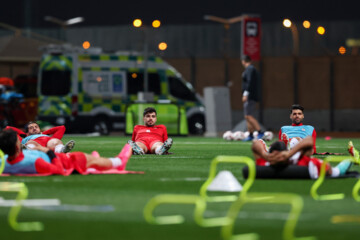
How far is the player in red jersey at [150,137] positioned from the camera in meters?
17.8

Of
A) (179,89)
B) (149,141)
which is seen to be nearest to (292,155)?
(149,141)

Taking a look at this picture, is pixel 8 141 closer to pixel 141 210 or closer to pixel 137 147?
pixel 141 210

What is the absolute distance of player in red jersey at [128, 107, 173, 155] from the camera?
1784 centimetres

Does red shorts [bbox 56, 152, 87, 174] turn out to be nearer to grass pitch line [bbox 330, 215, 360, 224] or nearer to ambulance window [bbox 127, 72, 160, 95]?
grass pitch line [bbox 330, 215, 360, 224]

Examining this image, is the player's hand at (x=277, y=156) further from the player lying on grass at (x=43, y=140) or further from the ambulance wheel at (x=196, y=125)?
the ambulance wheel at (x=196, y=125)

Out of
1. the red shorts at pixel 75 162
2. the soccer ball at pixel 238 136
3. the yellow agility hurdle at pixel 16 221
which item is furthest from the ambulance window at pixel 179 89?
the yellow agility hurdle at pixel 16 221

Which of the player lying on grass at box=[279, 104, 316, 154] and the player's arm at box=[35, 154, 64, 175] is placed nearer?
the player's arm at box=[35, 154, 64, 175]

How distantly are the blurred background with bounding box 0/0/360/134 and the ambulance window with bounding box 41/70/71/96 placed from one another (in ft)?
2.00

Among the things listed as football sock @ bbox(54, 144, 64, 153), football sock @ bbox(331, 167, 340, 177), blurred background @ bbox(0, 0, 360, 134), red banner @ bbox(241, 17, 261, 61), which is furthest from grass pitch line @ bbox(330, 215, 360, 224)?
red banner @ bbox(241, 17, 261, 61)

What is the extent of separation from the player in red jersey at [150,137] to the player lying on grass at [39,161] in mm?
4525

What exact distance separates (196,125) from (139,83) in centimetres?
252

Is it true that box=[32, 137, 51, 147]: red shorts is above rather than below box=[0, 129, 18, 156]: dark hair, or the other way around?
below

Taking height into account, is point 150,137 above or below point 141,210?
above

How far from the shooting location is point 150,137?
18.2m
